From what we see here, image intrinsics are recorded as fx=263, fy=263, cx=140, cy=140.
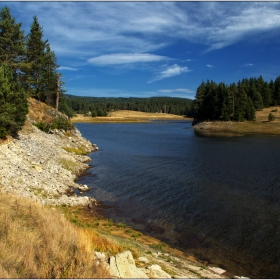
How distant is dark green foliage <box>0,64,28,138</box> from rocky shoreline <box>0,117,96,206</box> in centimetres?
158

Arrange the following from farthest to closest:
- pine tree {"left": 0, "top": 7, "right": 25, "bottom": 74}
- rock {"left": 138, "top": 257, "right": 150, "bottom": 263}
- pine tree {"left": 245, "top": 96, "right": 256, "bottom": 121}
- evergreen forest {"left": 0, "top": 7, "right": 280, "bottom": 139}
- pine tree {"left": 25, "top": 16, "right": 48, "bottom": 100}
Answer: pine tree {"left": 245, "top": 96, "right": 256, "bottom": 121} < pine tree {"left": 25, "top": 16, "right": 48, "bottom": 100} < pine tree {"left": 0, "top": 7, "right": 25, "bottom": 74} < evergreen forest {"left": 0, "top": 7, "right": 280, "bottom": 139} < rock {"left": 138, "top": 257, "right": 150, "bottom": 263}

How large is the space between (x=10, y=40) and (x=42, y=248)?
135ft

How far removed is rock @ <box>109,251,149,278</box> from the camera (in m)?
8.47

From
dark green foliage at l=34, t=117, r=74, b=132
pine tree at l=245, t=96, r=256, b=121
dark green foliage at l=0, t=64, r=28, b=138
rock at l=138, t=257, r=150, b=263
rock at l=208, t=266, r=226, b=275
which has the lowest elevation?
rock at l=208, t=266, r=226, b=275

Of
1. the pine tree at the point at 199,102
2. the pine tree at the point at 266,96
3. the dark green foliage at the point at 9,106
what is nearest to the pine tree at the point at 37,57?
the dark green foliage at the point at 9,106

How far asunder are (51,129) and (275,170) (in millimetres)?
34771

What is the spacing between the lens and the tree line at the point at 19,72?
89.1 feet

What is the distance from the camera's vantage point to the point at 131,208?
20594mm

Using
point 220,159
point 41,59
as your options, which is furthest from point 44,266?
point 41,59

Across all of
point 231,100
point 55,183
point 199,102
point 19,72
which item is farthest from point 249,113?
point 55,183

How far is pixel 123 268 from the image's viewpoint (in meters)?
8.72

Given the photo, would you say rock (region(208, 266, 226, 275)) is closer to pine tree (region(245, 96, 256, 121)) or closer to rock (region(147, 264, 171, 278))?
rock (region(147, 264, 171, 278))

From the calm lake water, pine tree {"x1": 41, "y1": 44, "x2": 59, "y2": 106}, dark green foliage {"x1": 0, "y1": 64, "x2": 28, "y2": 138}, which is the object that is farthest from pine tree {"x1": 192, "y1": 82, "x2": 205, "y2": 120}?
dark green foliage {"x1": 0, "y1": 64, "x2": 28, "y2": 138}

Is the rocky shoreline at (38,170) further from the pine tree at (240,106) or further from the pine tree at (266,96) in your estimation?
the pine tree at (266,96)
